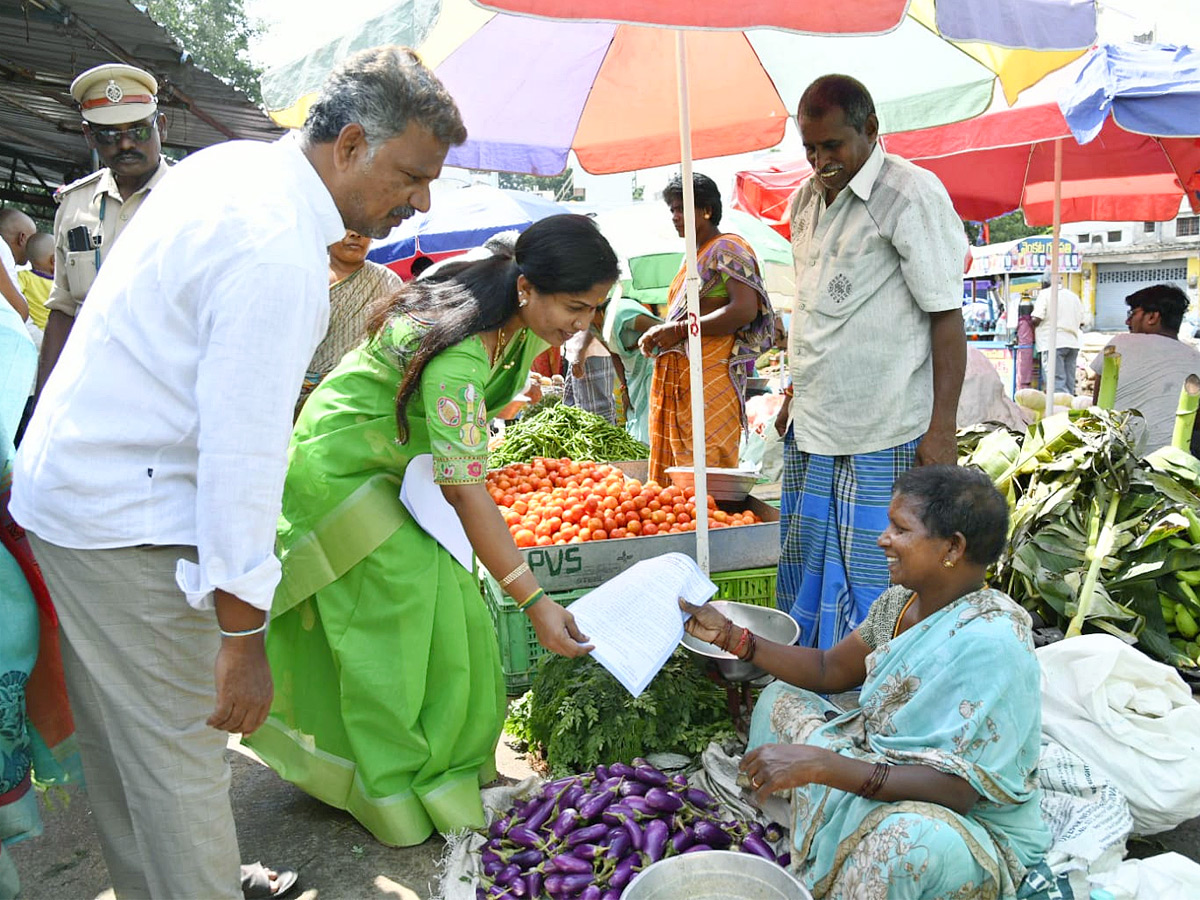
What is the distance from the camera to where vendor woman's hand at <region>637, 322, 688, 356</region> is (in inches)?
175

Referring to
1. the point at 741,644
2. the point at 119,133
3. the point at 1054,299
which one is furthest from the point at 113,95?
the point at 1054,299

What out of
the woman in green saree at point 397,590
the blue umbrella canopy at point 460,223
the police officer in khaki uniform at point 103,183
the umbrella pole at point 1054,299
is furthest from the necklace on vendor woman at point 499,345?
the blue umbrella canopy at point 460,223

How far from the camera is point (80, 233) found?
3.37 meters

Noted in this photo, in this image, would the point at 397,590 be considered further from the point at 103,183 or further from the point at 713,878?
the point at 103,183

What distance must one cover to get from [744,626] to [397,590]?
117 centimetres

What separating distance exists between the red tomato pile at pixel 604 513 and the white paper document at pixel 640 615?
40.3 inches

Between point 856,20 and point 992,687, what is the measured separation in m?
1.67

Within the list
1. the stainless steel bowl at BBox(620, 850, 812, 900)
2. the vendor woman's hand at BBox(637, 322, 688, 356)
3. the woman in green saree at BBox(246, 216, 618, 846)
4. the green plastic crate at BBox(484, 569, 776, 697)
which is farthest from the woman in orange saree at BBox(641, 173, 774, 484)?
the stainless steel bowl at BBox(620, 850, 812, 900)

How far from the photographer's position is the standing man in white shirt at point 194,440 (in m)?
1.54

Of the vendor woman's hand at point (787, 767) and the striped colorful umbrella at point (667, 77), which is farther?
the striped colorful umbrella at point (667, 77)

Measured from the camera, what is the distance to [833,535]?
3246mm

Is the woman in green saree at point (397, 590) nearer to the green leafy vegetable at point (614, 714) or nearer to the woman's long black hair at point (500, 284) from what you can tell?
the woman's long black hair at point (500, 284)

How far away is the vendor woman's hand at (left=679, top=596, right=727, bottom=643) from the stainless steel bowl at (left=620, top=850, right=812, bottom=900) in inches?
26.6

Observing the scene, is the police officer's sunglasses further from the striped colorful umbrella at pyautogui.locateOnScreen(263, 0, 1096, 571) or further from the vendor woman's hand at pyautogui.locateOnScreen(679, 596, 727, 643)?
the vendor woman's hand at pyautogui.locateOnScreen(679, 596, 727, 643)
